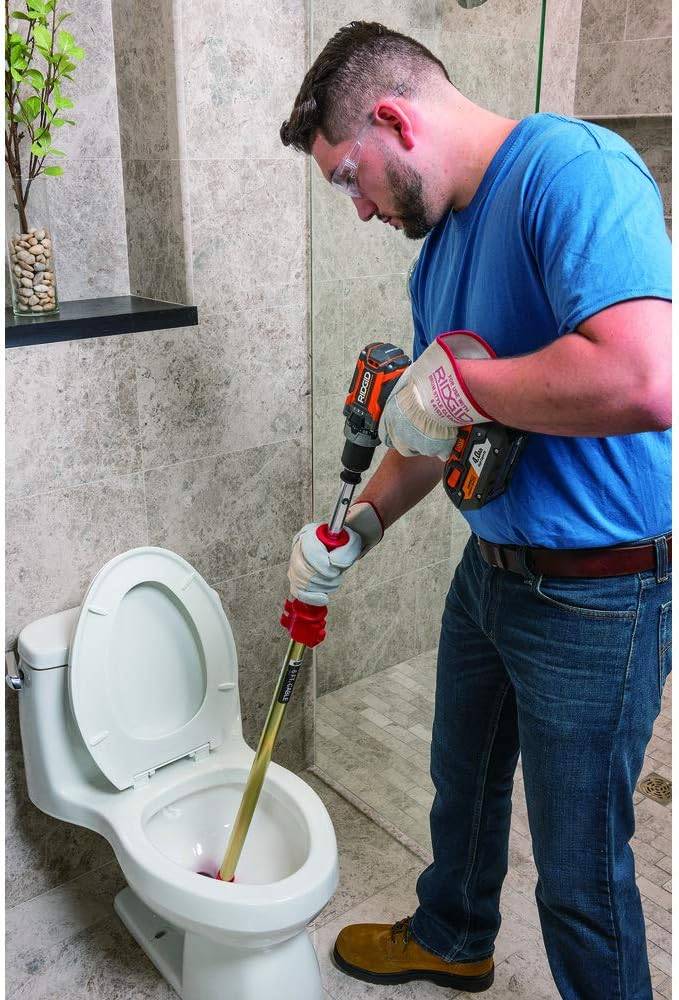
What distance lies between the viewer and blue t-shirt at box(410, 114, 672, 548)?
0.91 metres

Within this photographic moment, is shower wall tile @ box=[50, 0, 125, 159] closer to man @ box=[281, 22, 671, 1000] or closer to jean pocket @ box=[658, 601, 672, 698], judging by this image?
man @ box=[281, 22, 671, 1000]

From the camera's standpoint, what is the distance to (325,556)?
140cm

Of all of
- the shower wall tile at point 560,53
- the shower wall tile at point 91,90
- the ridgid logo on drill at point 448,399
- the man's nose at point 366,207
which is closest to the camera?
the ridgid logo on drill at point 448,399

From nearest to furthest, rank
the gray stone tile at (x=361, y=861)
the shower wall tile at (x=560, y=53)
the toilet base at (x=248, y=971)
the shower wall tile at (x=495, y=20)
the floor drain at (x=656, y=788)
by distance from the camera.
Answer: the shower wall tile at (x=495, y=20) → the toilet base at (x=248, y=971) → the gray stone tile at (x=361, y=861) → the floor drain at (x=656, y=788) → the shower wall tile at (x=560, y=53)

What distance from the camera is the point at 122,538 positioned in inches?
64.5

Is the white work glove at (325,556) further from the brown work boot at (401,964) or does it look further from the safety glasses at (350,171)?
the brown work boot at (401,964)

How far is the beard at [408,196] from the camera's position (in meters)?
1.12

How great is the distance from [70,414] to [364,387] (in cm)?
53

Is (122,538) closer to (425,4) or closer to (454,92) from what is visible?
(454,92)

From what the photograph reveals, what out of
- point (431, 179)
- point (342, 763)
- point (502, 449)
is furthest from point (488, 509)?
point (342, 763)

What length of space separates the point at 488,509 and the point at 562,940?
59 cm

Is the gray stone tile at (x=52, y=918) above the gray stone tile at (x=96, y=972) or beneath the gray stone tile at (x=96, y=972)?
above

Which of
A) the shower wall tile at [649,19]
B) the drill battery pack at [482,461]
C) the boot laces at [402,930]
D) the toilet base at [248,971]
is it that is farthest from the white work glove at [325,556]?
the shower wall tile at [649,19]

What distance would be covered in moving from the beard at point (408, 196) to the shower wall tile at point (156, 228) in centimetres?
55
